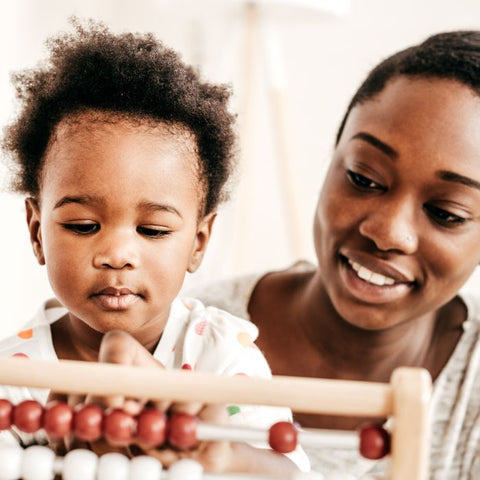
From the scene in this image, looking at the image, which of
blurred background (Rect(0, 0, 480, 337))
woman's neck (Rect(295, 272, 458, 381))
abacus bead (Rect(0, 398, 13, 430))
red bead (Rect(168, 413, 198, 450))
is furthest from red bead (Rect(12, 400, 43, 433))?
blurred background (Rect(0, 0, 480, 337))

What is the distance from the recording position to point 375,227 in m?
1.05

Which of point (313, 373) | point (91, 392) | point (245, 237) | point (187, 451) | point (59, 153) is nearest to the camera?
point (91, 392)

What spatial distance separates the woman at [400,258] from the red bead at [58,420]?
52 centimetres

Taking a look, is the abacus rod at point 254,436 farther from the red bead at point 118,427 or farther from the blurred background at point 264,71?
the blurred background at point 264,71

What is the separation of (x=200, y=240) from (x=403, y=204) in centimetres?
28

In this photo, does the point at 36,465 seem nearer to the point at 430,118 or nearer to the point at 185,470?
the point at 185,470

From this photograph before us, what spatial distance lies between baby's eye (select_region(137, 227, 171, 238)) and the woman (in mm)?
324

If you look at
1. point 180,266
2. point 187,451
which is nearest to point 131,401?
point 187,451

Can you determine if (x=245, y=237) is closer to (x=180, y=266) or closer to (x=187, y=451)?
(x=180, y=266)

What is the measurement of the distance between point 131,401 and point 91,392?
85 mm

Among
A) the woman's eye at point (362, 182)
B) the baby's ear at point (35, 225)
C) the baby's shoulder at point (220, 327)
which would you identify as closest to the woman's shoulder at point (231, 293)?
the baby's shoulder at point (220, 327)

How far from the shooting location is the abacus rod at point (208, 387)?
629 mm

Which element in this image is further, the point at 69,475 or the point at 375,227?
the point at 375,227

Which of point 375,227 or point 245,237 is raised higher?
point 245,237
